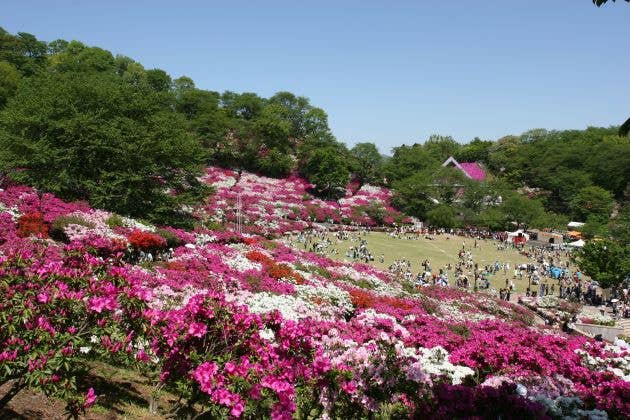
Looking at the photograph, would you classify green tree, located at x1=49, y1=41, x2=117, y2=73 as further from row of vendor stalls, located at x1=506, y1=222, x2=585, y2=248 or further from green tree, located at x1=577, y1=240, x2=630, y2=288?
green tree, located at x1=577, y1=240, x2=630, y2=288

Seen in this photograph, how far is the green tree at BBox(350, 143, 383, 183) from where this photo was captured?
9094 cm

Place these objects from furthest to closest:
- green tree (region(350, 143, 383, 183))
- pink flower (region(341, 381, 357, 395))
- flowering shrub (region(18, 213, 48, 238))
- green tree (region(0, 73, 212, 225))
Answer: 1. green tree (region(350, 143, 383, 183))
2. green tree (region(0, 73, 212, 225))
3. flowering shrub (region(18, 213, 48, 238))
4. pink flower (region(341, 381, 357, 395))

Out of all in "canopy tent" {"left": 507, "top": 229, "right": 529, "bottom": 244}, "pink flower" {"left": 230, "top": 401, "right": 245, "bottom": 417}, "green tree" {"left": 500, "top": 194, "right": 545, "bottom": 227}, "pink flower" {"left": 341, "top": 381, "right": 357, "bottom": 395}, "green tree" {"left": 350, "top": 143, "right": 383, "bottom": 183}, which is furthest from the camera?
"green tree" {"left": 350, "top": 143, "right": 383, "bottom": 183}

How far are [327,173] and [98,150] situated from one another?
48940mm

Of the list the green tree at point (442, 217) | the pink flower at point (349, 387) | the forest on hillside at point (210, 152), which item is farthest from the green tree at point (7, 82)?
the pink flower at point (349, 387)

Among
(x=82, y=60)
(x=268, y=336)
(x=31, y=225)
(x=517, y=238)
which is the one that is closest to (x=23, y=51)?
(x=82, y=60)

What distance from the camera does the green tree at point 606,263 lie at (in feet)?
122

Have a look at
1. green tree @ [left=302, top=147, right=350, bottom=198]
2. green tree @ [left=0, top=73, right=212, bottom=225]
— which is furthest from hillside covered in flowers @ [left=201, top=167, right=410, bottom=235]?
green tree @ [left=0, top=73, right=212, bottom=225]

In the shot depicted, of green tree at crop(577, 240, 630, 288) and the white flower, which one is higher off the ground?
the white flower

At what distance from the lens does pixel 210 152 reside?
65625 millimetres

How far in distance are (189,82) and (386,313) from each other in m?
103

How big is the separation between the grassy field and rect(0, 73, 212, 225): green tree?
1714 cm

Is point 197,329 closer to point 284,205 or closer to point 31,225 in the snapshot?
point 31,225

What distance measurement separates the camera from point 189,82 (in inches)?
4350
